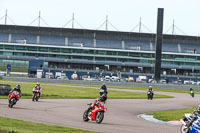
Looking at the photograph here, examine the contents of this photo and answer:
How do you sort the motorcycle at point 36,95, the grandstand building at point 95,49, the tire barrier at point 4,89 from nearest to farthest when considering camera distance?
1. the motorcycle at point 36,95
2. the tire barrier at point 4,89
3. the grandstand building at point 95,49

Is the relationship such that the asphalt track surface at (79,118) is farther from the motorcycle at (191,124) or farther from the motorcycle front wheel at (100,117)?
the motorcycle at (191,124)

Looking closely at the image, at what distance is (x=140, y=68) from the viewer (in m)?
138

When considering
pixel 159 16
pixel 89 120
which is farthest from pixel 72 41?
pixel 89 120

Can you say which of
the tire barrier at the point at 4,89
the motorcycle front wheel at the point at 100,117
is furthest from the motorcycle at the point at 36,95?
the motorcycle front wheel at the point at 100,117

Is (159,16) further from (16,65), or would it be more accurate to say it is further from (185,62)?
(16,65)

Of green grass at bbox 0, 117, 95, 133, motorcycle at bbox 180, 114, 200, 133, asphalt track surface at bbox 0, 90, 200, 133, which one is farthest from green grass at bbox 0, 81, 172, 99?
motorcycle at bbox 180, 114, 200, 133

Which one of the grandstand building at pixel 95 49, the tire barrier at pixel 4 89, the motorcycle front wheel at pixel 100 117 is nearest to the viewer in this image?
the motorcycle front wheel at pixel 100 117

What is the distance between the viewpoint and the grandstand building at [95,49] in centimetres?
13438

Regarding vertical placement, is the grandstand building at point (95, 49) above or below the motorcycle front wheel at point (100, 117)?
above

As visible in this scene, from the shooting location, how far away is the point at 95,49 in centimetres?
13550

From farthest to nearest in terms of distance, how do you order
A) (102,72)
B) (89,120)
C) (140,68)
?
(140,68), (102,72), (89,120)

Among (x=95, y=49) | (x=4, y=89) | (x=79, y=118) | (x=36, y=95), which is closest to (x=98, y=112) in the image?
(x=79, y=118)

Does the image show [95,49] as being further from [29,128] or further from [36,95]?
[29,128]

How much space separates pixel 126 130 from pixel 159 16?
8254 cm
